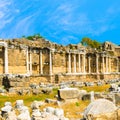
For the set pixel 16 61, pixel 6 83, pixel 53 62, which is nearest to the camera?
pixel 6 83

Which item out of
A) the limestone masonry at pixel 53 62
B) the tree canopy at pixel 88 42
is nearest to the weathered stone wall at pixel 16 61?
the limestone masonry at pixel 53 62

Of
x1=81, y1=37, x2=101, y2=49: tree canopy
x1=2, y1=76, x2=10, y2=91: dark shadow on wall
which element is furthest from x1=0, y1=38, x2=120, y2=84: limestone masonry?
x1=81, y1=37, x2=101, y2=49: tree canopy

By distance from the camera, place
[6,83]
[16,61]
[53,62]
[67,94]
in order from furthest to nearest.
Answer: [53,62] → [16,61] → [6,83] → [67,94]

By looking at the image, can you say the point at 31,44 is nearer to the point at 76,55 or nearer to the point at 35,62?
the point at 35,62

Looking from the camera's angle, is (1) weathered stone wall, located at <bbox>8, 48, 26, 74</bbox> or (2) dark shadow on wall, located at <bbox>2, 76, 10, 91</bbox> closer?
(2) dark shadow on wall, located at <bbox>2, 76, 10, 91</bbox>

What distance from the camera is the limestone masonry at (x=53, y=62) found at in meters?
49.5

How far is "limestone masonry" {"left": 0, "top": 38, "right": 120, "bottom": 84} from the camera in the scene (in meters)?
49.5

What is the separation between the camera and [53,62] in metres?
58.2

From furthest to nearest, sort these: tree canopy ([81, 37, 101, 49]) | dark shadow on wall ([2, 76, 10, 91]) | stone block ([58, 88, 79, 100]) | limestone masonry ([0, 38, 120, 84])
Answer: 1. tree canopy ([81, 37, 101, 49])
2. limestone masonry ([0, 38, 120, 84])
3. dark shadow on wall ([2, 76, 10, 91])
4. stone block ([58, 88, 79, 100])

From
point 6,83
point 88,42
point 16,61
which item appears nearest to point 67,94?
point 6,83

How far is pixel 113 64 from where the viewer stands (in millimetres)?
77188

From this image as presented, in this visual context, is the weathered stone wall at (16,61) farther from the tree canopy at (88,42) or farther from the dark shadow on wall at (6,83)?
the tree canopy at (88,42)

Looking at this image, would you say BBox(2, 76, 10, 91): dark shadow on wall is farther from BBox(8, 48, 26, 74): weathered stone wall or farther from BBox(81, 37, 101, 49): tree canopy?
BBox(81, 37, 101, 49): tree canopy

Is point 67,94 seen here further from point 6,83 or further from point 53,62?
point 53,62
